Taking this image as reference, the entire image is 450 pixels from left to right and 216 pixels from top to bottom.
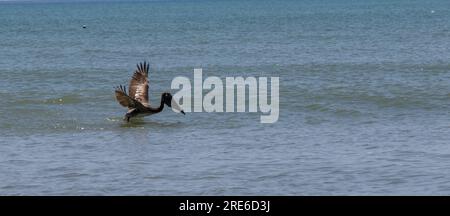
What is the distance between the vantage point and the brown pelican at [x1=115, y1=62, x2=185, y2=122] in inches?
549

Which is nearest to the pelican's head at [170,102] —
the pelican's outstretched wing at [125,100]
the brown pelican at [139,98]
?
the brown pelican at [139,98]

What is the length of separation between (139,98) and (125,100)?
0.38 m

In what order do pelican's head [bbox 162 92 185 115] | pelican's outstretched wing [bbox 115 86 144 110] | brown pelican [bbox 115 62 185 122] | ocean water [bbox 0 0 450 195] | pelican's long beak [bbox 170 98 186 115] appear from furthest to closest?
pelican's long beak [bbox 170 98 186 115]
pelican's head [bbox 162 92 185 115]
brown pelican [bbox 115 62 185 122]
pelican's outstretched wing [bbox 115 86 144 110]
ocean water [bbox 0 0 450 195]

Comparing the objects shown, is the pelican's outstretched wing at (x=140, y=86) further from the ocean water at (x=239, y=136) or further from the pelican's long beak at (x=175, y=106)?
the pelican's long beak at (x=175, y=106)

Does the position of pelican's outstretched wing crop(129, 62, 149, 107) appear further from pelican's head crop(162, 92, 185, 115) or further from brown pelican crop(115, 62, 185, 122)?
pelican's head crop(162, 92, 185, 115)

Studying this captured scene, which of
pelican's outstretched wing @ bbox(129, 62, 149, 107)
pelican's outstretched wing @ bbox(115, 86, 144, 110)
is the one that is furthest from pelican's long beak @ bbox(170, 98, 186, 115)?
pelican's outstretched wing @ bbox(115, 86, 144, 110)

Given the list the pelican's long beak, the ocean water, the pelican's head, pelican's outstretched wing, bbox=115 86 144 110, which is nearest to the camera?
the ocean water

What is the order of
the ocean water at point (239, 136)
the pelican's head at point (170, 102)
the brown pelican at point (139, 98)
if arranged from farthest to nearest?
the pelican's head at point (170, 102) < the brown pelican at point (139, 98) < the ocean water at point (239, 136)

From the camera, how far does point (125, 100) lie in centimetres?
1398

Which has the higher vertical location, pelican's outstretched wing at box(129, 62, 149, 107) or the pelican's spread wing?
pelican's outstretched wing at box(129, 62, 149, 107)

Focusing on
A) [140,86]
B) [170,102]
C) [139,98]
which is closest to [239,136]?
[170,102]

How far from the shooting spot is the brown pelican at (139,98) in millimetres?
13953

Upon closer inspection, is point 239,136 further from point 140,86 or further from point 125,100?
point 140,86
